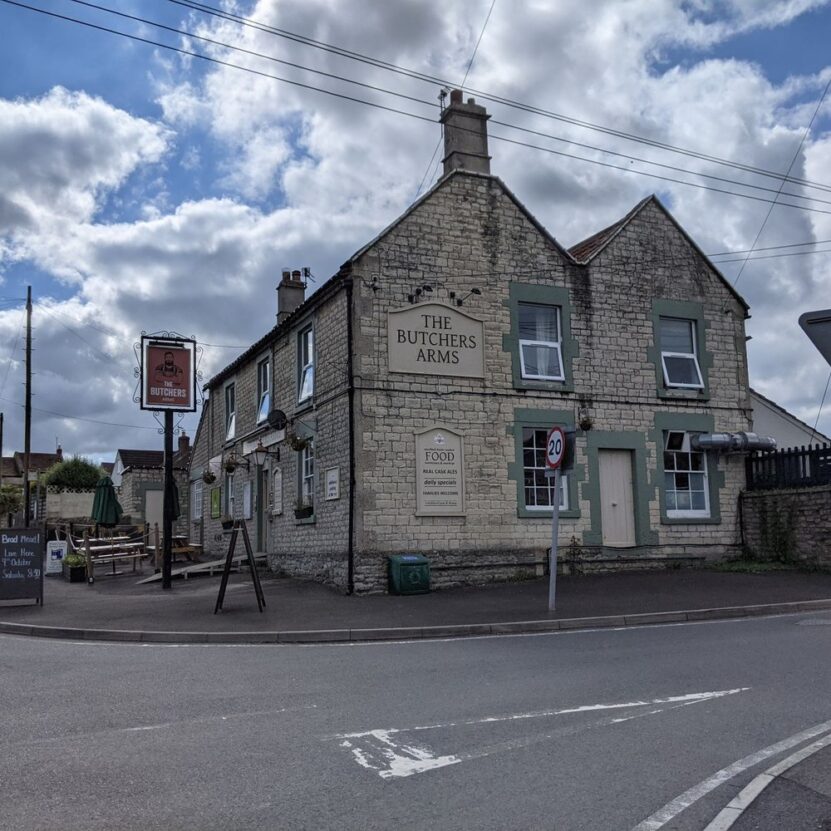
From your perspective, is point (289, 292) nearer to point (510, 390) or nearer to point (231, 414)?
point (231, 414)

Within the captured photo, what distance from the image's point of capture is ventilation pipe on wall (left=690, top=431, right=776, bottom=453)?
20.4 m

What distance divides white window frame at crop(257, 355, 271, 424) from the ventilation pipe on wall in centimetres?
1087

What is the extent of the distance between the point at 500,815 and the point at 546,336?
15711mm

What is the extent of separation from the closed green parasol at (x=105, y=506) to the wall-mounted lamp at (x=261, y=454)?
15.3 feet

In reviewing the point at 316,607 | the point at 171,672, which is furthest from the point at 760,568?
the point at 171,672

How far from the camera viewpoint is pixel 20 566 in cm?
1580

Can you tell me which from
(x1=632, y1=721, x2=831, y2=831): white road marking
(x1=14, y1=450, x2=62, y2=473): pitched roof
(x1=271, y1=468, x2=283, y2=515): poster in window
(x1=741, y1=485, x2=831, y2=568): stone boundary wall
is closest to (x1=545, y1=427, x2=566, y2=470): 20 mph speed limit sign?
(x1=632, y1=721, x2=831, y2=831): white road marking

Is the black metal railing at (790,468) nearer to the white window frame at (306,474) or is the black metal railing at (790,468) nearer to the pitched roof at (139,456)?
the white window frame at (306,474)

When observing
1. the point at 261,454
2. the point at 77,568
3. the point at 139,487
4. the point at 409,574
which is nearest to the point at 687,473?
the point at 409,574

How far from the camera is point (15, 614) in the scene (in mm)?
14680

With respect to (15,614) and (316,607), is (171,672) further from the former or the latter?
(15,614)

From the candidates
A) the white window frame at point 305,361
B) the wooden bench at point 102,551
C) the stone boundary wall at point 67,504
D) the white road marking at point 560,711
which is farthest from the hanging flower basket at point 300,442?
the stone boundary wall at point 67,504

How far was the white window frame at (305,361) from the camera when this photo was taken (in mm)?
20188

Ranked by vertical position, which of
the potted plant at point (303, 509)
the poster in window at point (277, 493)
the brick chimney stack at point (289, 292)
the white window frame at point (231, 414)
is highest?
the brick chimney stack at point (289, 292)
